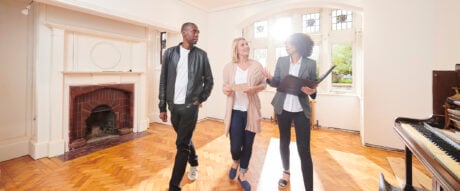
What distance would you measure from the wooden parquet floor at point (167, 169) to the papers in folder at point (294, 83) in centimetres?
104

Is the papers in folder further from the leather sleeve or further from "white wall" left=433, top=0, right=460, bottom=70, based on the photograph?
"white wall" left=433, top=0, right=460, bottom=70

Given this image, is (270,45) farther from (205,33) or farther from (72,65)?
(72,65)

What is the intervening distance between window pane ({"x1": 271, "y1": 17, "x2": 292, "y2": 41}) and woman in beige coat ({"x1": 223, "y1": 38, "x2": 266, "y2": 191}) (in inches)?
149

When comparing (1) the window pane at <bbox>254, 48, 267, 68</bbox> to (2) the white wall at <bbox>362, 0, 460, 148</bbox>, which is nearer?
(2) the white wall at <bbox>362, 0, 460, 148</bbox>

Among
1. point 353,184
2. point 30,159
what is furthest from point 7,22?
point 353,184

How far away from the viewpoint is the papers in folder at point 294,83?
1593 millimetres

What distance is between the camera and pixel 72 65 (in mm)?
3109

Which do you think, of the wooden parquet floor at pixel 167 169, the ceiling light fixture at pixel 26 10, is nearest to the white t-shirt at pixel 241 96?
A: the wooden parquet floor at pixel 167 169

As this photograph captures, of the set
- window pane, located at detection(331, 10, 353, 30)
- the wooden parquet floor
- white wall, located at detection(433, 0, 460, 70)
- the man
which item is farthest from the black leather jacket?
window pane, located at detection(331, 10, 353, 30)

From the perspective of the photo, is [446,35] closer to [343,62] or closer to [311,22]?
[343,62]

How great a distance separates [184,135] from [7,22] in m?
3.01

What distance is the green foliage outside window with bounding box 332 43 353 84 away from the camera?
15.0 feet

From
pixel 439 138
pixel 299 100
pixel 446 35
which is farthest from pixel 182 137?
pixel 446 35

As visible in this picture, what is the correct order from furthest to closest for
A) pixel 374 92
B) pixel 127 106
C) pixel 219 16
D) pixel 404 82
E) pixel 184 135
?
pixel 219 16
pixel 127 106
pixel 374 92
pixel 404 82
pixel 184 135
